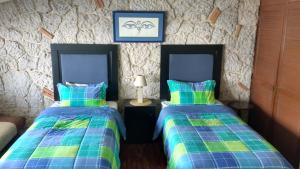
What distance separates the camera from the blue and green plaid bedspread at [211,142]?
203cm

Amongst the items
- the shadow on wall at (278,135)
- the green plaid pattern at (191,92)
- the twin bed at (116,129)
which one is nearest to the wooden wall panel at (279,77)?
the shadow on wall at (278,135)

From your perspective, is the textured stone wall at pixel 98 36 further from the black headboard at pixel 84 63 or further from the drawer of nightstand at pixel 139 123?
the drawer of nightstand at pixel 139 123

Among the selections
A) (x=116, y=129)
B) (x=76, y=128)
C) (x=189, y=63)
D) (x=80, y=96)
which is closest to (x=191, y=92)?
(x=189, y=63)

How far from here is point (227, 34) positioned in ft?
11.5

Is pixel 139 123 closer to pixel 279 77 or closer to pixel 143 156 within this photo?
pixel 143 156

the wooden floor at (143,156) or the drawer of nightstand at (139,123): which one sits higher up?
the drawer of nightstand at (139,123)

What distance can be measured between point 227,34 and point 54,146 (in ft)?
8.33

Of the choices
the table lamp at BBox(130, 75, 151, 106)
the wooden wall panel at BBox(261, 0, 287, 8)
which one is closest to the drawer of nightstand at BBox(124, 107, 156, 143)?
the table lamp at BBox(130, 75, 151, 106)

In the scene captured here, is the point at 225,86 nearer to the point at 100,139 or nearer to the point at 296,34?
the point at 296,34

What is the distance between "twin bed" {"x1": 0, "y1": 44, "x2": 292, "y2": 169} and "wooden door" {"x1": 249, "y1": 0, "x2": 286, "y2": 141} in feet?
1.69

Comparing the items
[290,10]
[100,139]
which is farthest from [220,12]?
[100,139]

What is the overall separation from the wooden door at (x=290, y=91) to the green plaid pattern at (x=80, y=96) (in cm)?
211

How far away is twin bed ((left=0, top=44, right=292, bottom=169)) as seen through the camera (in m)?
2.04

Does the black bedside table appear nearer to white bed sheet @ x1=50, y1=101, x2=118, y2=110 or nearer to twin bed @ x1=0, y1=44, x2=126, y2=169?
white bed sheet @ x1=50, y1=101, x2=118, y2=110
